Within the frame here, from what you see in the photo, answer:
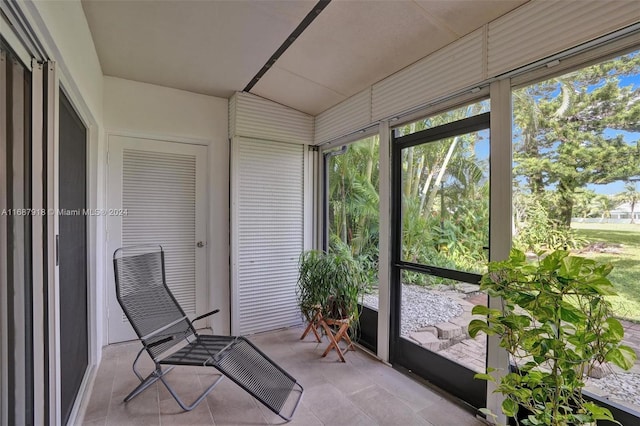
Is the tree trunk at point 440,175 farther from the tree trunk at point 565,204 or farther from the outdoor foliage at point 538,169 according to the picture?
the tree trunk at point 565,204

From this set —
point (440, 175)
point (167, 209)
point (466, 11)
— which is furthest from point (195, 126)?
point (466, 11)

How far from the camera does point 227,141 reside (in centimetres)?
354

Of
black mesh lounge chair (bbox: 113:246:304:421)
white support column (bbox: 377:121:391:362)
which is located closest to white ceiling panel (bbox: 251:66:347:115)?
white support column (bbox: 377:121:391:362)

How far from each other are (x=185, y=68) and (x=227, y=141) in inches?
34.6

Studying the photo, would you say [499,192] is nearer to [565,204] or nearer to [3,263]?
[565,204]

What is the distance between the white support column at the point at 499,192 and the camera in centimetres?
196

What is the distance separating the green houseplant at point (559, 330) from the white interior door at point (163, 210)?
2.92m

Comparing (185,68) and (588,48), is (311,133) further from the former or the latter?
(588,48)

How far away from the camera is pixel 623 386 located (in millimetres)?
1607

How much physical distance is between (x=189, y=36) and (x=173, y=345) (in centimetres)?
231

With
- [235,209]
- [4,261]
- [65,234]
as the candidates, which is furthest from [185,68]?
[4,261]

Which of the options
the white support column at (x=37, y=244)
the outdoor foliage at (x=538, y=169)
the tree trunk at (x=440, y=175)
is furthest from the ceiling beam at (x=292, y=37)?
the white support column at (x=37, y=244)

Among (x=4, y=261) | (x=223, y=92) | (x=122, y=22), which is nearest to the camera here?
(x=4, y=261)

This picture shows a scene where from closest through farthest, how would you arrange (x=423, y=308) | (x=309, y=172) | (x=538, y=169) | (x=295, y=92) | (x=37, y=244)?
(x=37, y=244) < (x=538, y=169) < (x=423, y=308) < (x=295, y=92) < (x=309, y=172)
